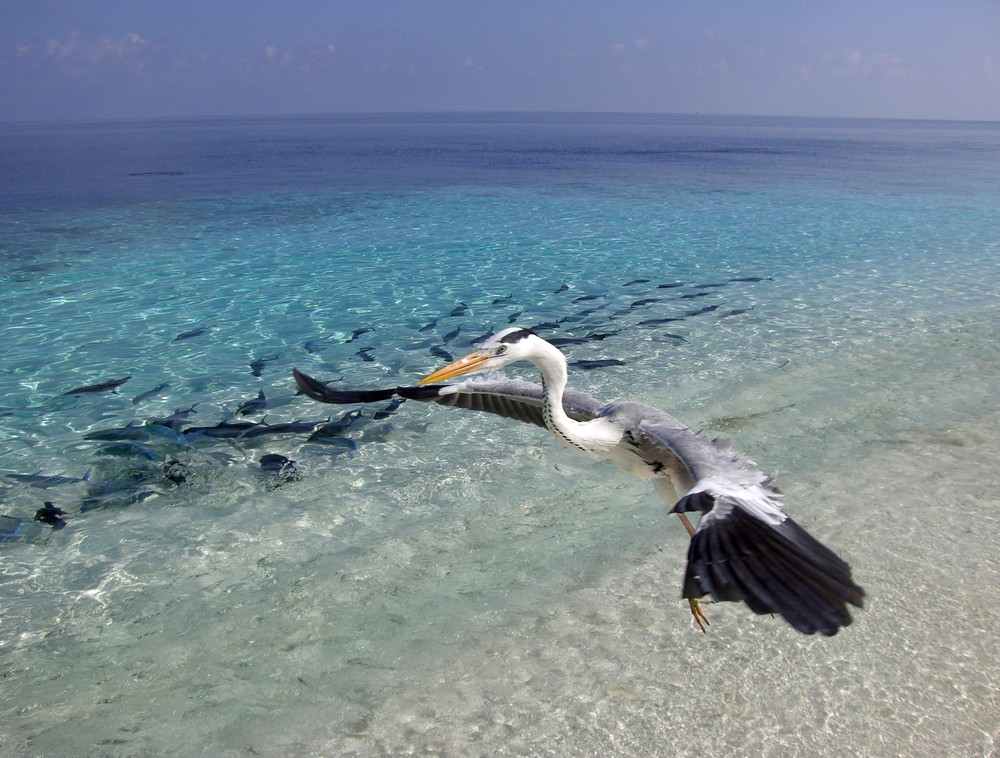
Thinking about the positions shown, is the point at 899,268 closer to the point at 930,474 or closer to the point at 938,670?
the point at 930,474

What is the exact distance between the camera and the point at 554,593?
5.24 metres

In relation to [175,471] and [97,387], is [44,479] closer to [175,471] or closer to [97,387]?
[175,471]

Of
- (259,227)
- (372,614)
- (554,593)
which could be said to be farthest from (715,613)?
(259,227)

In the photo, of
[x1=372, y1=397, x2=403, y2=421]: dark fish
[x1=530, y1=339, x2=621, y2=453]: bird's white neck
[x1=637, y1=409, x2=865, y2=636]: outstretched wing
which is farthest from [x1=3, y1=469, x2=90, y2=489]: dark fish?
[x1=637, y1=409, x2=865, y2=636]: outstretched wing

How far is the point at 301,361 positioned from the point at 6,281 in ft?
25.4

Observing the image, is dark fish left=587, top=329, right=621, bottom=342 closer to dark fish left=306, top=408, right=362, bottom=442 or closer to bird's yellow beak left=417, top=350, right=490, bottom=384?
dark fish left=306, top=408, right=362, bottom=442

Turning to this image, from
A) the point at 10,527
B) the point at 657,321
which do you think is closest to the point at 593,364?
the point at 657,321

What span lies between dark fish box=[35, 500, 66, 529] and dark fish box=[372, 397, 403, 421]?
9.75 ft

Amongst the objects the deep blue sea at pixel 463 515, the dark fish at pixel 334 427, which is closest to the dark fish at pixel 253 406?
the deep blue sea at pixel 463 515

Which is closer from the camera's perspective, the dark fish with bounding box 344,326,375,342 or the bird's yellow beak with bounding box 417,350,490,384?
the bird's yellow beak with bounding box 417,350,490,384

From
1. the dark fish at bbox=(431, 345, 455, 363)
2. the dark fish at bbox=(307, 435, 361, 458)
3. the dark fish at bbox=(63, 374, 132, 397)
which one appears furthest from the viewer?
the dark fish at bbox=(431, 345, 455, 363)

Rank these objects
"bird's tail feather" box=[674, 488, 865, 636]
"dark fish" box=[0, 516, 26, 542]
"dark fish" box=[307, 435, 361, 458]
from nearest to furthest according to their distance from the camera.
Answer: "bird's tail feather" box=[674, 488, 865, 636], "dark fish" box=[0, 516, 26, 542], "dark fish" box=[307, 435, 361, 458]

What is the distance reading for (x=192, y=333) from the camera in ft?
37.0

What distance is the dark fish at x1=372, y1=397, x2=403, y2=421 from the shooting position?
27.0 ft
